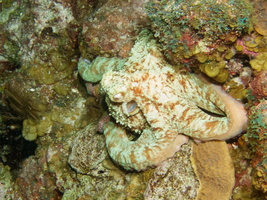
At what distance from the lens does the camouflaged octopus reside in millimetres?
2703

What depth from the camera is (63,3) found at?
189 inches

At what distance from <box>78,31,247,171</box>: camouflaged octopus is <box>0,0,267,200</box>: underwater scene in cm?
1

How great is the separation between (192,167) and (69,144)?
2.90m

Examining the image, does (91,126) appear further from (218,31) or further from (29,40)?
(218,31)

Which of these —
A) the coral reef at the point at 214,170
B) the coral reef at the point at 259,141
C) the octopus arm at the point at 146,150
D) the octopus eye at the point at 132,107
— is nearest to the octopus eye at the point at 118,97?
the octopus eye at the point at 132,107

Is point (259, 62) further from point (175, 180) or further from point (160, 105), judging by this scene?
point (175, 180)

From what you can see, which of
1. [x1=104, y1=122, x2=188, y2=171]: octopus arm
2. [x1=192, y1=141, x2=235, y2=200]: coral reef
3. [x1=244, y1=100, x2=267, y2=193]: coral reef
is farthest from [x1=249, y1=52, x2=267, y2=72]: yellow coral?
[x1=104, y1=122, x2=188, y2=171]: octopus arm

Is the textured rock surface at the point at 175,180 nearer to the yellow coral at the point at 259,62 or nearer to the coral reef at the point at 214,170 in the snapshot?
the coral reef at the point at 214,170

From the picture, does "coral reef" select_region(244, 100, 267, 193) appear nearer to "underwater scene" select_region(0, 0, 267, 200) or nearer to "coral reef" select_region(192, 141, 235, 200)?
"underwater scene" select_region(0, 0, 267, 200)

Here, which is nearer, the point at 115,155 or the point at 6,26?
the point at 115,155

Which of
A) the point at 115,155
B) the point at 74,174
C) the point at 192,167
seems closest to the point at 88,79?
the point at 115,155

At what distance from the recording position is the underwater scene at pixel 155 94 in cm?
234

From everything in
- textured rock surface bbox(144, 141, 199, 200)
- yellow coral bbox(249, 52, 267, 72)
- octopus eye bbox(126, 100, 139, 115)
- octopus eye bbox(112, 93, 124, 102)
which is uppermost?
yellow coral bbox(249, 52, 267, 72)

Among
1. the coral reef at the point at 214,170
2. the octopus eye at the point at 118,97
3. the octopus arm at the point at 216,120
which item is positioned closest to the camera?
the octopus arm at the point at 216,120
